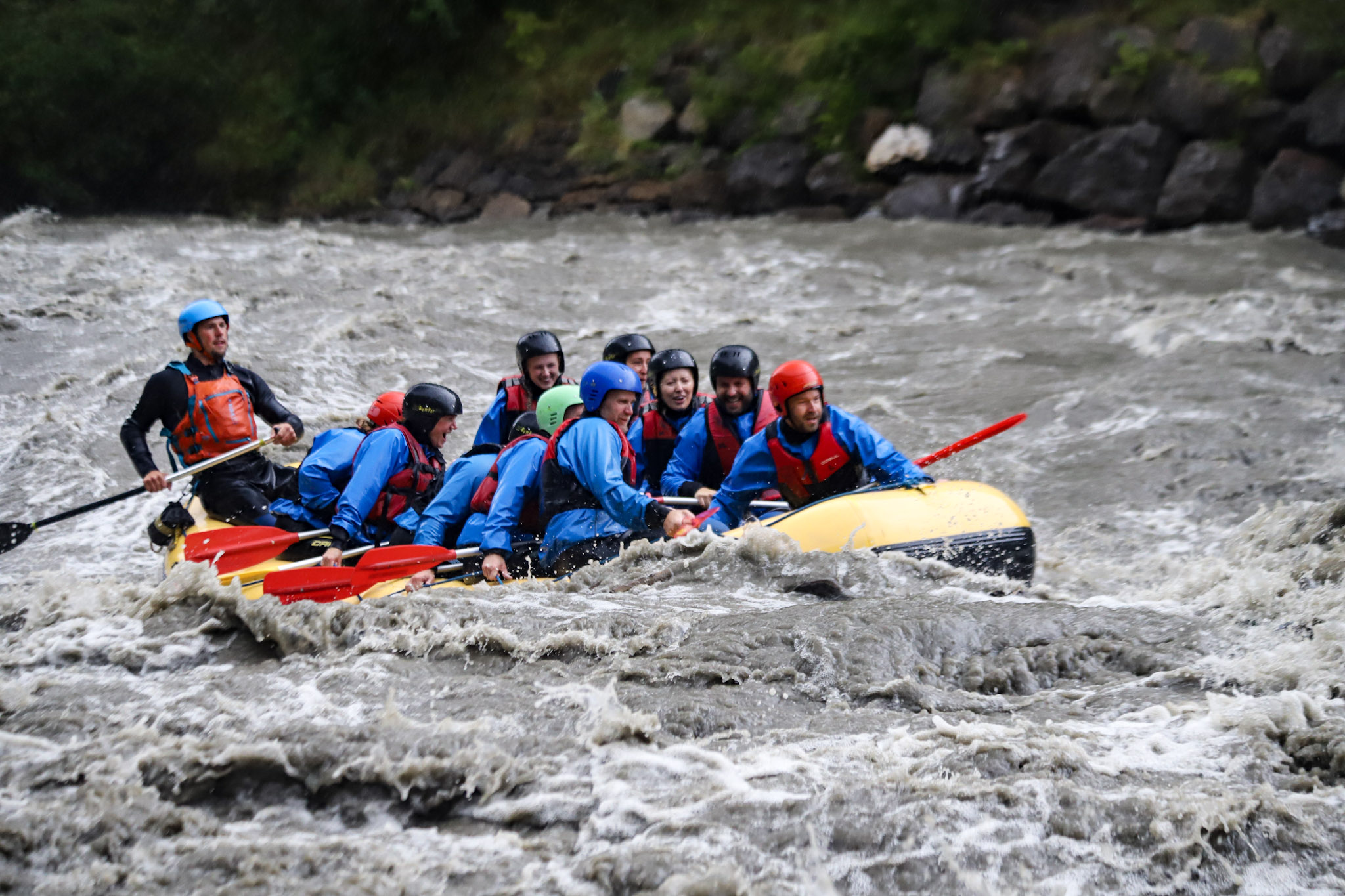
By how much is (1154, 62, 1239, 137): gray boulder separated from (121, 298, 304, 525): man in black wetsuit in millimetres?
10423

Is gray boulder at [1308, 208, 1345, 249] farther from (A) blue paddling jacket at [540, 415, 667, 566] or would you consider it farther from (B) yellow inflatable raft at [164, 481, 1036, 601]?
(A) blue paddling jacket at [540, 415, 667, 566]

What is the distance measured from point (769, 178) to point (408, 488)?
34.4 feet

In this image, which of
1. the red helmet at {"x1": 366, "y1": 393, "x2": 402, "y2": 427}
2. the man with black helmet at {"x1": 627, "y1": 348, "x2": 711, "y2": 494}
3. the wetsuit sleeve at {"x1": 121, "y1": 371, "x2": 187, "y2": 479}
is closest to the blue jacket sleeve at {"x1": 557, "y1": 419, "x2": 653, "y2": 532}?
the man with black helmet at {"x1": 627, "y1": 348, "x2": 711, "y2": 494}

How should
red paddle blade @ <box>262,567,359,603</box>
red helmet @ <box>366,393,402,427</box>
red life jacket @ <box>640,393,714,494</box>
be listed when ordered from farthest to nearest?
red life jacket @ <box>640,393,714,494</box> → red helmet @ <box>366,393,402,427</box> → red paddle blade @ <box>262,567,359,603</box>

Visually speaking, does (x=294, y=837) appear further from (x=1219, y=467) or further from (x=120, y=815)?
(x=1219, y=467)

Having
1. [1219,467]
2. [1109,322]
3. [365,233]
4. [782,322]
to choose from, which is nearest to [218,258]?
[365,233]

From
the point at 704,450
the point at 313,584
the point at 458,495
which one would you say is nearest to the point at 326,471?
the point at 458,495

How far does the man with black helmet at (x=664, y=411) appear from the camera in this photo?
589cm

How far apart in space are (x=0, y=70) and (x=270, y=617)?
2072 cm

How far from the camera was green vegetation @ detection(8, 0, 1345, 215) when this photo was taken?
17453mm

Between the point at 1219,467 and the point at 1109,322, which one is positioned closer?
the point at 1219,467

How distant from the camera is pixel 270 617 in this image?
138 inches

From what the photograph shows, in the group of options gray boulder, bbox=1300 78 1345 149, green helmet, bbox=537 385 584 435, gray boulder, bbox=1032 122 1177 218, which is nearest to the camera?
green helmet, bbox=537 385 584 435

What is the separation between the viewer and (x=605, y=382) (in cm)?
481
